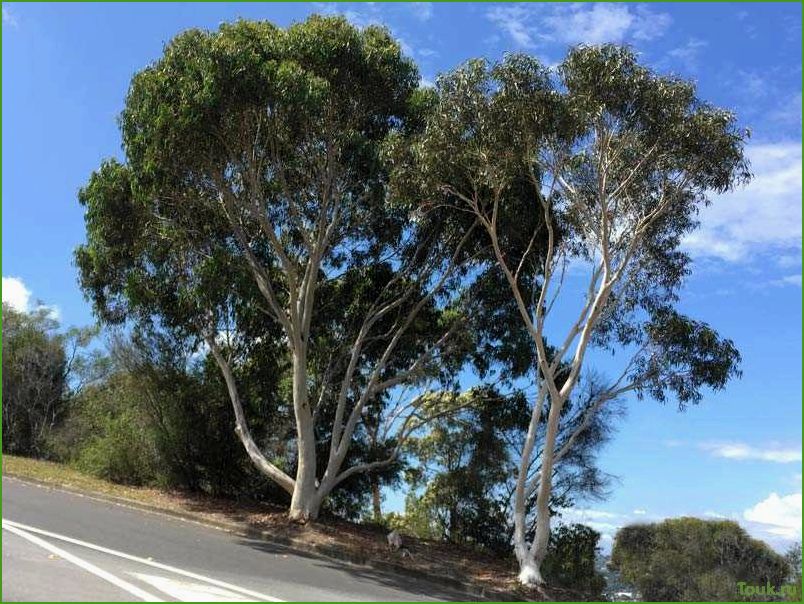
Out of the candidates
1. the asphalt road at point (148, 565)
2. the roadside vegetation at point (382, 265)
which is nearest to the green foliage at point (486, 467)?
the roadside vegetation at point (382, 265)

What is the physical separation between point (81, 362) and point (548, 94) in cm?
2906

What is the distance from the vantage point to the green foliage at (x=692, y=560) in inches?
634

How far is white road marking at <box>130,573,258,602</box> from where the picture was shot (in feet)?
26.6

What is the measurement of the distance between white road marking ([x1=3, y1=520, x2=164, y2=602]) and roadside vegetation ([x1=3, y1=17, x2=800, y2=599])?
22.2 feet

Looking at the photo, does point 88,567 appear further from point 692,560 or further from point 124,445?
point 692,560

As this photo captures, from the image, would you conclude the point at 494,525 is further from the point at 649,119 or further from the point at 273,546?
the point at 649,119

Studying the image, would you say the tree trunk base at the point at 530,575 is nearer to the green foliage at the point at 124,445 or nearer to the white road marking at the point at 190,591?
the white road marking at the point at 190,591

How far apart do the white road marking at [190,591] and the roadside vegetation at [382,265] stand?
6886 mm

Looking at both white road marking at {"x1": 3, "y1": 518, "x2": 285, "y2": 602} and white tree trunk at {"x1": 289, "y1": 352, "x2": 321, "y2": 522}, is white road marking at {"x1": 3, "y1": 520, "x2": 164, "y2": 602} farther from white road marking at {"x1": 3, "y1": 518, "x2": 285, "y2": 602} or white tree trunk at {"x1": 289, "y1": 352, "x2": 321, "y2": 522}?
white tree trunk at {"x1": 289, "y1": 352, "x2": 321, "y2": 522}

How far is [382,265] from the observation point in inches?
749

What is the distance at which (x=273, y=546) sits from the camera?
46.4 feet

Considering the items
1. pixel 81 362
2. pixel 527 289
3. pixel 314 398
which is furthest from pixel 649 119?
pixel 81 362

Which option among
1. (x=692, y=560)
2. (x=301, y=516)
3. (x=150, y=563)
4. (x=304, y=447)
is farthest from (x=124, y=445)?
(x=692, y=560)

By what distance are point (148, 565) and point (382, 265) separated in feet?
35.5
